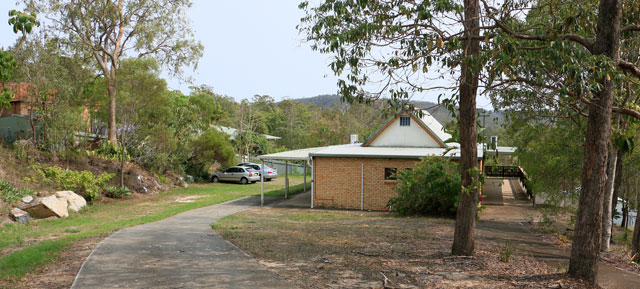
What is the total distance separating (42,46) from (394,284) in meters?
24.7

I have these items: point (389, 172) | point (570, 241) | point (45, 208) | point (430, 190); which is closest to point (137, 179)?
point (45, 208)

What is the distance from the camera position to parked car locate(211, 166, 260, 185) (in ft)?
115

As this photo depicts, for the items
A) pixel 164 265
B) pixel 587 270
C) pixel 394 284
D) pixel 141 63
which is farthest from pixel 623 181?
pixel 141 63

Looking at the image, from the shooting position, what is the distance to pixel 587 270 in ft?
25.7

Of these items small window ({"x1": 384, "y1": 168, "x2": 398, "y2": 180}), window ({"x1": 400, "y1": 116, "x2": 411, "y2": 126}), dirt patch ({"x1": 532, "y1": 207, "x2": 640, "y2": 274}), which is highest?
window ({"x1": 400, "y1": 116, "x2": 411, "y2": 126})

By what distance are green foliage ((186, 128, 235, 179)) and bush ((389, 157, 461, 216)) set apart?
1917 centimetres

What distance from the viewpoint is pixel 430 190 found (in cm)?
1800

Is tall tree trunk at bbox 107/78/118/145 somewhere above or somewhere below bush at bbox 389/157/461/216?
above

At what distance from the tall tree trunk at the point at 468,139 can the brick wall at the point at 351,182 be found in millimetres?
11439

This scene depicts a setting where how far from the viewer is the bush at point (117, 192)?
2388 cm

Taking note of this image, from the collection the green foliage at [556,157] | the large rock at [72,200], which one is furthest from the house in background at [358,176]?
the large rock at [72,200]

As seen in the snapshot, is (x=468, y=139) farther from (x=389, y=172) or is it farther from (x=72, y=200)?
(x=72, y=200)

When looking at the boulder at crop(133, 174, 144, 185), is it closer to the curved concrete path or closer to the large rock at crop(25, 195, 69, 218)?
the large rock at crop(25, 195, 69, 218)

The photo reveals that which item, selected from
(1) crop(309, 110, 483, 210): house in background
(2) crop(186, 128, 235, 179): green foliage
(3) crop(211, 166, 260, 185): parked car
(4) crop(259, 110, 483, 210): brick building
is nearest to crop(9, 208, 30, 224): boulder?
(4) crop(259, 110, 483, 210): brick building
